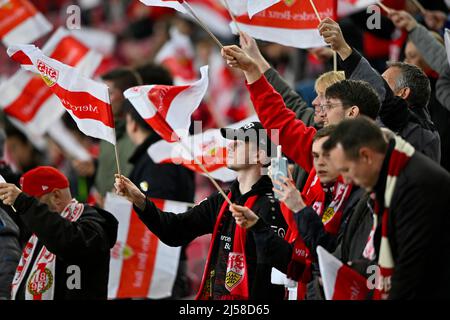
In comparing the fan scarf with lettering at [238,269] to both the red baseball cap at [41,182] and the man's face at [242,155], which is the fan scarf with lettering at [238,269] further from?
the red baseball cap at [41,182]

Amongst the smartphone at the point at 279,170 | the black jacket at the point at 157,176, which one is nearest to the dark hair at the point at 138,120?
the black jacket at the point at 157,176

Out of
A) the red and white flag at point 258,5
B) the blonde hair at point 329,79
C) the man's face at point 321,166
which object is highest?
the red and white flag at point 258,5

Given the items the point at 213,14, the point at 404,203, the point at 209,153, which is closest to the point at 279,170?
the point at 404,203

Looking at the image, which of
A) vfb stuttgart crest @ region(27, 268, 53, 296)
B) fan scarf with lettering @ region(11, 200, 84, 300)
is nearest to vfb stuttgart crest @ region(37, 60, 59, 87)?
fan scarf with lettering @ region(11, 200, 84, 300)

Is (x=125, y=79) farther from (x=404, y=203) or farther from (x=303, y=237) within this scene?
(x=404, y=203)

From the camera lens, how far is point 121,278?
1006 centimetres

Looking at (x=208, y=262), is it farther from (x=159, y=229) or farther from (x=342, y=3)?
(x=342, y=3)

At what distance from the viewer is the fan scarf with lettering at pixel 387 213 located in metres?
5.84

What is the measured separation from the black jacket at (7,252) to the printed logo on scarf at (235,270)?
4.85 ft

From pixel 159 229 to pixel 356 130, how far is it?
2.01m

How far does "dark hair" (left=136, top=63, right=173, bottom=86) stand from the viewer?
10.8 meters

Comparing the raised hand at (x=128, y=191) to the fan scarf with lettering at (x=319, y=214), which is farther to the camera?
the raised hand at (x=128, y=191)

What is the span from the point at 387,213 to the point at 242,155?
5.22 ft

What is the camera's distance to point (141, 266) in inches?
396
